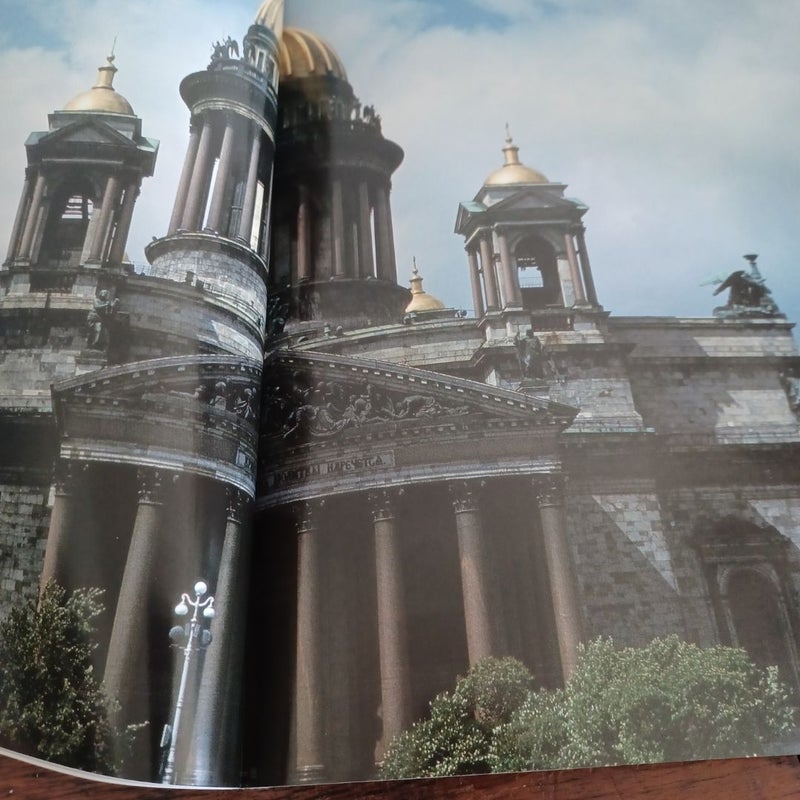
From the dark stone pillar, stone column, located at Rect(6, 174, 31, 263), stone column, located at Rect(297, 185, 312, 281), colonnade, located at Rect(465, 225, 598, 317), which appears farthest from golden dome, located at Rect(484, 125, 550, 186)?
stone column, located at Rect(6, 174, 31, 263)

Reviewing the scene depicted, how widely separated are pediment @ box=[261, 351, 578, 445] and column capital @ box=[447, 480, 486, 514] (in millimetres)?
694

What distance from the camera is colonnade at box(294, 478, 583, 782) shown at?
5512 mm

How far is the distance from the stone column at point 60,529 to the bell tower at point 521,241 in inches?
184

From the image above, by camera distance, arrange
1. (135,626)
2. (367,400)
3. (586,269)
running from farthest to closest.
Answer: (367,400) → (586,269) → (135,626)

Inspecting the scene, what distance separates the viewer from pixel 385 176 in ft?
26.1

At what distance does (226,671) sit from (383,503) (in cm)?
224

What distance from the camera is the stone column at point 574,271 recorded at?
7.34m

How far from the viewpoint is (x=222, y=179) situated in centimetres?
763

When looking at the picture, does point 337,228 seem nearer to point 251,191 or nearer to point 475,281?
point 251,191

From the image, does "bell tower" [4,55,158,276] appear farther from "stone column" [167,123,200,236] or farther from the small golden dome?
the small golden dome

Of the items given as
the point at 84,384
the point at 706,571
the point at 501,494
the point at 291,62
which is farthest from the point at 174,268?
the point at 706,571

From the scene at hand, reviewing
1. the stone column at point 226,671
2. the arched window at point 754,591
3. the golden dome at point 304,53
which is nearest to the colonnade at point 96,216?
the golden dome at point 304,53

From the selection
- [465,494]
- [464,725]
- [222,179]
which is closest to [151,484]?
[465,494]

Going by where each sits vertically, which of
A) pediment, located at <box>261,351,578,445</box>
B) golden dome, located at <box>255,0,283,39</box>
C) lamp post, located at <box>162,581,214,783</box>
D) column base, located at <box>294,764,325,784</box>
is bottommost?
column base, located at <box>294,764,325,784</box>
